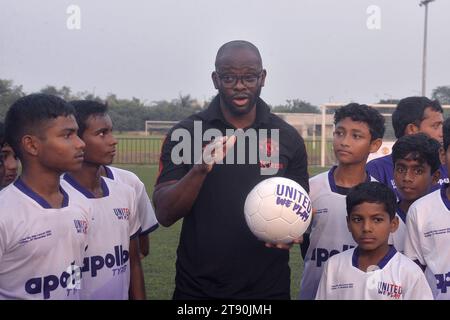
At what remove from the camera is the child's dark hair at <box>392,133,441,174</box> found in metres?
3.75

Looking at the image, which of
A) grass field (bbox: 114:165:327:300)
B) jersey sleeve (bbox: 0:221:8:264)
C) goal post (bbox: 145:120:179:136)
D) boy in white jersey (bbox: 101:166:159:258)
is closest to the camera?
jersey sleeve (bbox: 0:221:8:264)

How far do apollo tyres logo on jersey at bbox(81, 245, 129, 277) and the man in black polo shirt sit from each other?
469 mm

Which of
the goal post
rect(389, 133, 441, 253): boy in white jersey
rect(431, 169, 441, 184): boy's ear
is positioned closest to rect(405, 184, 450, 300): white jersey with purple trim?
rect(389, 133, 441, 253): boy in white jersey

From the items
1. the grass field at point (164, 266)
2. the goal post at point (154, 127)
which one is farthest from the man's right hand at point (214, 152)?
the goal post at point (154, 127)

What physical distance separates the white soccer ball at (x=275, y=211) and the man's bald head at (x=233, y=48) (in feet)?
2.07

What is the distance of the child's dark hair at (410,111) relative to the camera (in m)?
4.73

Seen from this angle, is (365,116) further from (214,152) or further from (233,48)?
(214,152)

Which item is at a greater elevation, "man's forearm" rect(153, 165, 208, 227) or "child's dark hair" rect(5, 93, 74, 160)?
"child's dark hair" rect(5, 93, 74, 160)

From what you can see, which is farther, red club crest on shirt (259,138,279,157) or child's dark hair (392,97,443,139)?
child's dark hair (392,97,443,139)

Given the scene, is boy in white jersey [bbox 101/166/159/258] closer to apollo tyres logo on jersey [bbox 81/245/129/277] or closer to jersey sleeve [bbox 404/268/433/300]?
apollo tyres logo on jersey [bbox 81/245/129/277]

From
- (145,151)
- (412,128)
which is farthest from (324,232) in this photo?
(145,151)

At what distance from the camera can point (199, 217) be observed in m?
3.02

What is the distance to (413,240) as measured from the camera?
128 inches
